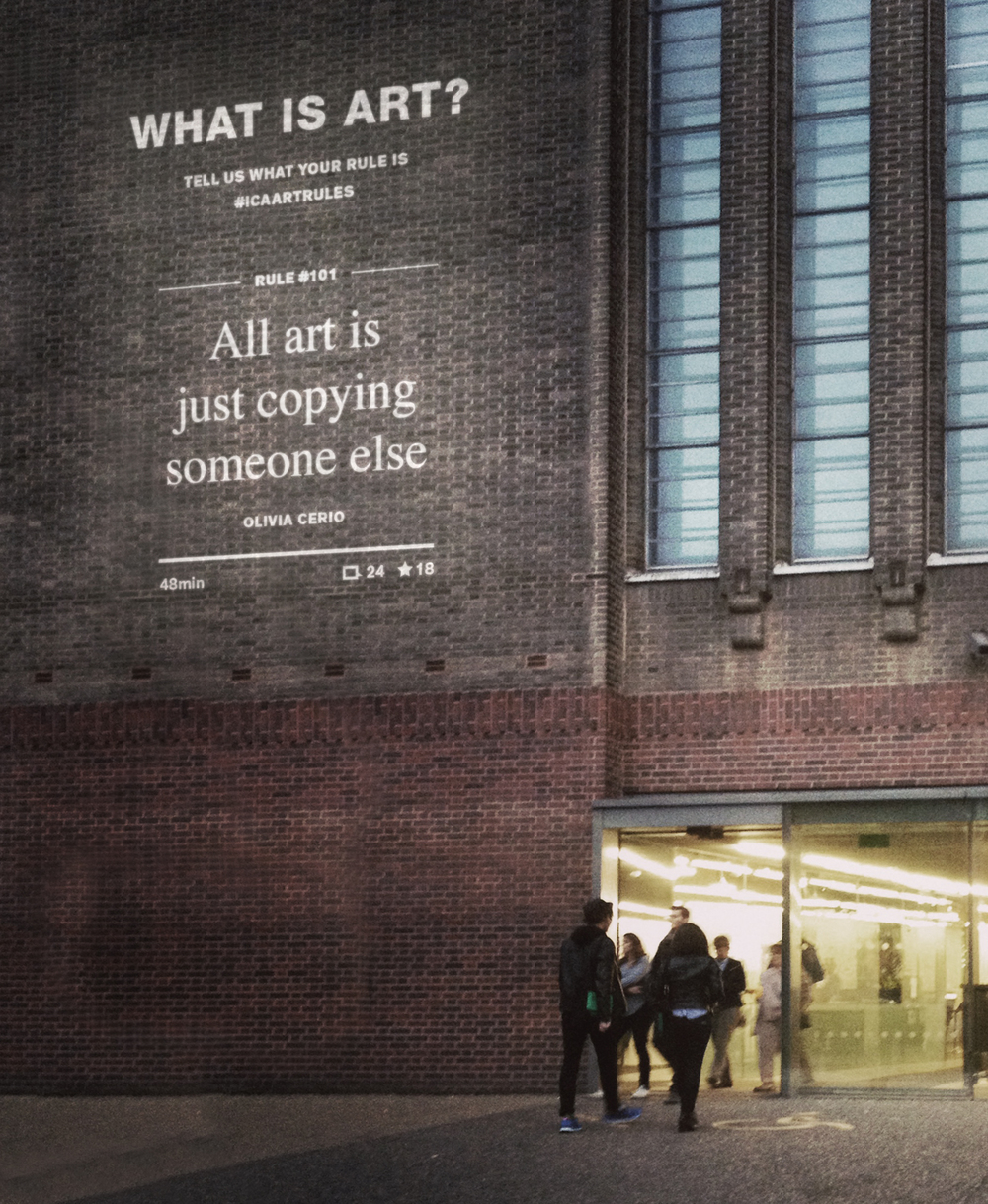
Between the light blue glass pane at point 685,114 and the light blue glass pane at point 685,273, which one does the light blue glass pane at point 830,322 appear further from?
the light blue glass pane at point 685,114

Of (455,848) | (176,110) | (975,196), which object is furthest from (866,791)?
(176,110)

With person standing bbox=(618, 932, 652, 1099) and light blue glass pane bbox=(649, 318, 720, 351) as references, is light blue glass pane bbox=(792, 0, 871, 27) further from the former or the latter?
person standing bbox=(618, 932, 652, 1099)

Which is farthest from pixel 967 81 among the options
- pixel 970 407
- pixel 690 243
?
pixel 970 407

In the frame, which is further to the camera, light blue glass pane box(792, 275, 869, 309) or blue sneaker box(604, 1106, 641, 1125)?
light blue glass pane box(792, 275, 869, 309)

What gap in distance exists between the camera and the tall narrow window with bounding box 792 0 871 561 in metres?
24.2

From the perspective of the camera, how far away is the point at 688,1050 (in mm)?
18406

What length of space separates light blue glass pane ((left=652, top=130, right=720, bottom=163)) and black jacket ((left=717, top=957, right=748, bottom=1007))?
8.79 m

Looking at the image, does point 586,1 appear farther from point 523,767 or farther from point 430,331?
point 523,767

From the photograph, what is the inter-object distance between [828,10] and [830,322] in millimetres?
3493

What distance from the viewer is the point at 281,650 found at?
24.9 meters

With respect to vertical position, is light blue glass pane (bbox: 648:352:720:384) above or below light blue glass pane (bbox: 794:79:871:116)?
below

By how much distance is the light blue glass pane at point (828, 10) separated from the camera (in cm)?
2456

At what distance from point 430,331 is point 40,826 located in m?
7.10

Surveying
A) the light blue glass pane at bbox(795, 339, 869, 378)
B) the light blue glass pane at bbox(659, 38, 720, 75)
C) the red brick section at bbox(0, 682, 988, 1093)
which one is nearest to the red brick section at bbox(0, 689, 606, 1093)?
the red brick section at bbox(0, 682, 988, 1093)
